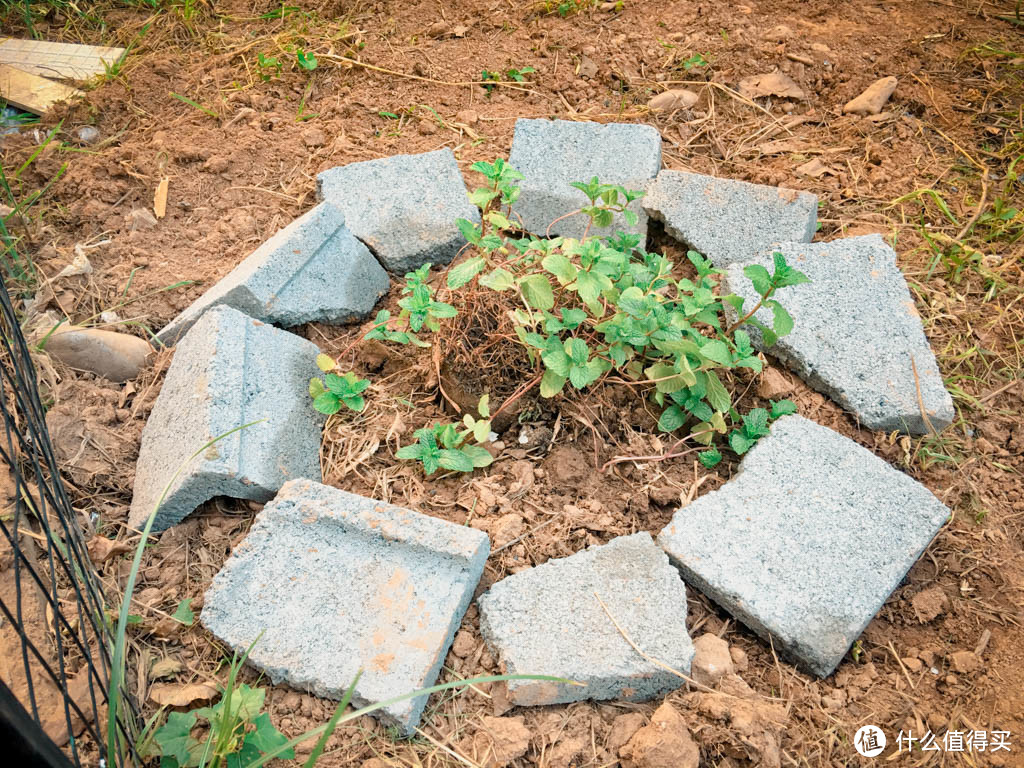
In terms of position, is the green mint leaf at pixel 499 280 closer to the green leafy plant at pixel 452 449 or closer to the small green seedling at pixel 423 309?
the small green seedling at pixel 423 309

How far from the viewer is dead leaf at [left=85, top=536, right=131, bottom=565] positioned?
80.7 inches

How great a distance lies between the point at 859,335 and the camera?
8.07 feet

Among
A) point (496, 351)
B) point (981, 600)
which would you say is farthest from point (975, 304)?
point (496, 351)

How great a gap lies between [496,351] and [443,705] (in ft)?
3.30

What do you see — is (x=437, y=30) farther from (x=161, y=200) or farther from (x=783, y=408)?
(x=783, y=408)

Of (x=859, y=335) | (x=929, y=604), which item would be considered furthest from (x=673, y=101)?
(x=929, y=604)

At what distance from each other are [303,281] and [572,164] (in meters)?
1.10

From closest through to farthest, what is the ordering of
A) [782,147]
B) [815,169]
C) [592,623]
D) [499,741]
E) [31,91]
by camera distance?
[499,741] → [592,623] → [815,169] → [782,147] → [31,91]

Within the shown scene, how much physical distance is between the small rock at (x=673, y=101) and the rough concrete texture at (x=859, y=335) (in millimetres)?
995

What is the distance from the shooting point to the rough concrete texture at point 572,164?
9.40 ft

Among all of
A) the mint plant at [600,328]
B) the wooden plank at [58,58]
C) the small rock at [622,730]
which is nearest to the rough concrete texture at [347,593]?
the mint plant at [600,328]

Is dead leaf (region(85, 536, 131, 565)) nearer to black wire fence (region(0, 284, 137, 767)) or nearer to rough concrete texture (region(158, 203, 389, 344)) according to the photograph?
black wire fence (region(0, 284, 137, 767))

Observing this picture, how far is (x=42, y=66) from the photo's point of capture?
3.58 meters

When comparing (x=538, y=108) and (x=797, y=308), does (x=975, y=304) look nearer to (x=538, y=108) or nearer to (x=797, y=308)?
(x=797, y=308)
